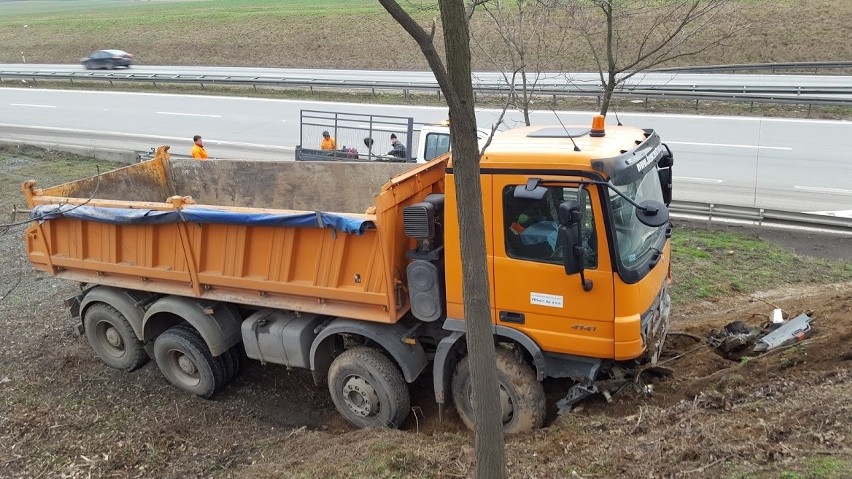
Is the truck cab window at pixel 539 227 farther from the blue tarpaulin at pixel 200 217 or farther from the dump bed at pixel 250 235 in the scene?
the blue tarpaulin at pixel 200 217

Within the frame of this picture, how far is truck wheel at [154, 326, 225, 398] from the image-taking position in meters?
7.17

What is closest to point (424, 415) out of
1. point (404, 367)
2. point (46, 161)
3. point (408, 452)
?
point (404, 367)

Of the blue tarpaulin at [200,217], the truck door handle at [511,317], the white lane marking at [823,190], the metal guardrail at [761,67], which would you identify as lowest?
the truck door handle at [511,317]

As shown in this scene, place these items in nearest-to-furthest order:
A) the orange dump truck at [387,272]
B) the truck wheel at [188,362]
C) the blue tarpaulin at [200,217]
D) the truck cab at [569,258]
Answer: the truck cab at [569,258]
the orange dump truck at [387,272]
the blue tarpaulin at [200,217]
the truck wheel at [188,362]

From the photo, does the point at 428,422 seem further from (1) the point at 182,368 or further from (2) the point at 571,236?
(1) the point at 182,368

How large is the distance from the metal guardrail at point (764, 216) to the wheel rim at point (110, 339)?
9.13m

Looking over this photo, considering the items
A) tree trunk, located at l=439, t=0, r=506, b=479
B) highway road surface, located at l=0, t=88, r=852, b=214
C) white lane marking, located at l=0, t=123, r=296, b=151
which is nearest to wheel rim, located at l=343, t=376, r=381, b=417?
tree trunk, located at l=439, t=0, r=506, b=479

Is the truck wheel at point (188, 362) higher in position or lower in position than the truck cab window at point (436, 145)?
lower

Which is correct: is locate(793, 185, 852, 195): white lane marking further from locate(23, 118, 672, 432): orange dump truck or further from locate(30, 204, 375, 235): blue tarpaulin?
locate(30, 204, 375, 235): blue tarpaulin

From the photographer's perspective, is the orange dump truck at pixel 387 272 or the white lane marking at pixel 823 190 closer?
the orange dump truck at pixel 387 272

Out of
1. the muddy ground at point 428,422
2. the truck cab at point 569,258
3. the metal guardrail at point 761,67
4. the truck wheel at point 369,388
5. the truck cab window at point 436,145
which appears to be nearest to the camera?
the muddy ground at point 428,422

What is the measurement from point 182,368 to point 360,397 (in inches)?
92.0

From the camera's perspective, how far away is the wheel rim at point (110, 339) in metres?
7.91

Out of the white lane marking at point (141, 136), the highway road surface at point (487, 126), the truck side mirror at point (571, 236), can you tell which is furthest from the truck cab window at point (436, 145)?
the white lane marking at point (141, 136)
